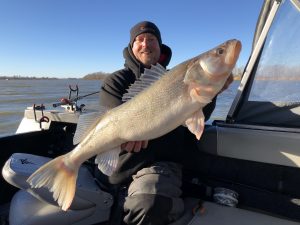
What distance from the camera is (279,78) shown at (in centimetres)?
392

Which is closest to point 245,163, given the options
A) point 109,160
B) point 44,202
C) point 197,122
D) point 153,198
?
point 153,198

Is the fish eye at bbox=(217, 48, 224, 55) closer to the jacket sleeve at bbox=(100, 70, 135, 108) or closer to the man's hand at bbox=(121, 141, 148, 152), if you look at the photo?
the man's hand at bbox=(121, 141, 148, 152)

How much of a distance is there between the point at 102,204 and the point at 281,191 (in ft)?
6.19

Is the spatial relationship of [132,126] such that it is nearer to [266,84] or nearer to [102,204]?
[102,204]

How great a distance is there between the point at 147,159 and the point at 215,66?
154cm

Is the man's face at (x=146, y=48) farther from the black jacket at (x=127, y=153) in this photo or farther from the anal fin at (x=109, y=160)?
the anal fin at (x=109, y=160)

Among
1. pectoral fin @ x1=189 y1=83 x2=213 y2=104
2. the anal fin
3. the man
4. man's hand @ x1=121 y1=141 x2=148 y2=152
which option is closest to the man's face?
the man

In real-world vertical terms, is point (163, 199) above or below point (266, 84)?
below

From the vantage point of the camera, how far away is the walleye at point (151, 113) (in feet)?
7.32

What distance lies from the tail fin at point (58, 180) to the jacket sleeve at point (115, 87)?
97 centimetres

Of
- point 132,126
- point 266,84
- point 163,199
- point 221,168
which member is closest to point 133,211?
point 163,199

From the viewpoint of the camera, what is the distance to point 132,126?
8.26 ft

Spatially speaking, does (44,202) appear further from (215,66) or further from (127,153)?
(215,66)

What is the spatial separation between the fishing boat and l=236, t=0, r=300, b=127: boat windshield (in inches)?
0.4
